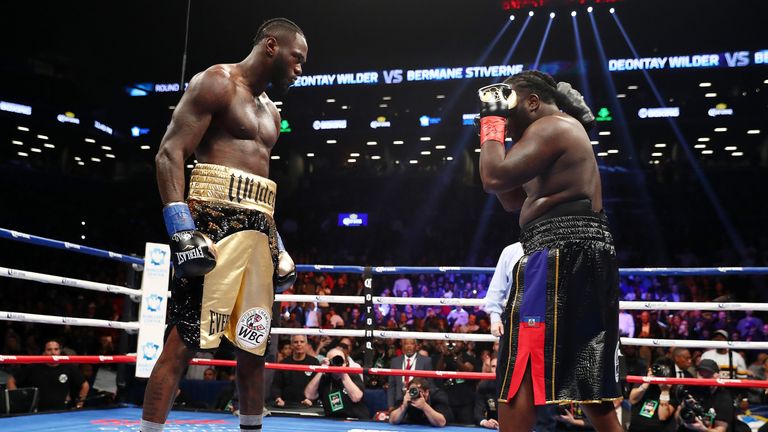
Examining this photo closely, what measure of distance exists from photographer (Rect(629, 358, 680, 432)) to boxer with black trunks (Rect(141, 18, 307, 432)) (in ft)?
9.93

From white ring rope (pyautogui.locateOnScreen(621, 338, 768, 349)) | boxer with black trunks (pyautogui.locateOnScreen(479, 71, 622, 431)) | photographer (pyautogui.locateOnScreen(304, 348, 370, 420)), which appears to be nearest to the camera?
boxer with black trunks (pyautogui.locateOnScreen(479, 71, 622, 431))

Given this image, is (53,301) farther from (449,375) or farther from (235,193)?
(235,193)

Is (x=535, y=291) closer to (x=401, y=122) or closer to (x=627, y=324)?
(x=627, y=324)


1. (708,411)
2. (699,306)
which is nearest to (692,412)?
(708,411)

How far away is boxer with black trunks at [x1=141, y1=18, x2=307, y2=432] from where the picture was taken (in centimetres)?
191

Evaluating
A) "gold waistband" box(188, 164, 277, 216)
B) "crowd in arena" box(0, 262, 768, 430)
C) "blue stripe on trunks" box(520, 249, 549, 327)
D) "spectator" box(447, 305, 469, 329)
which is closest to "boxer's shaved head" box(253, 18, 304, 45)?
"gold waistband" box(188, 164, 277, 216)

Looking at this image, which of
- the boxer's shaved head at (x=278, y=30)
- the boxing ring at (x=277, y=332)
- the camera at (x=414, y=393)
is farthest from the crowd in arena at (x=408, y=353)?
the boxer's shaved head at (x=278, y=30)

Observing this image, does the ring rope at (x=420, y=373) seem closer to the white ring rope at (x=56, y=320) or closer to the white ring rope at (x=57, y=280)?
the white ring rope at (x=56, y=320)

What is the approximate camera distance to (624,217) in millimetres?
14594

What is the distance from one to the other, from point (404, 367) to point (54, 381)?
2.49 m

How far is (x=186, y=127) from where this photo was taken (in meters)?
2.00

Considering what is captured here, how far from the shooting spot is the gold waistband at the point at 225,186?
2055 millimetres

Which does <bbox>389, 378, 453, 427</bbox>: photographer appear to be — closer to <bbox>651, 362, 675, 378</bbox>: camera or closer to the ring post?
<bbox>651, 362, 675, 378</bbox>: camera

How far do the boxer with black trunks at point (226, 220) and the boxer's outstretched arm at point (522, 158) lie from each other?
29.0 inches
